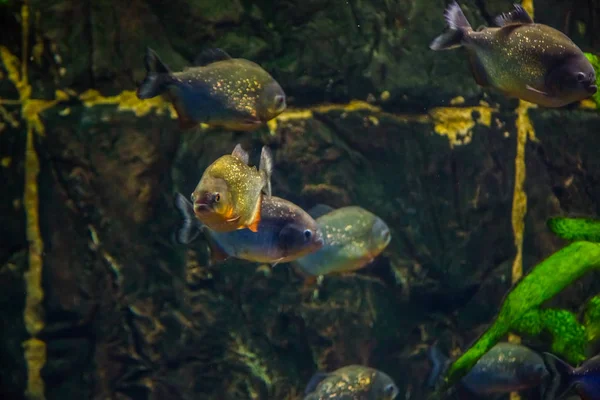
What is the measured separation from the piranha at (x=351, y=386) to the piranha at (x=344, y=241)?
0.70m

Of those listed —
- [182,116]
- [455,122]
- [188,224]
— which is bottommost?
[455,122]

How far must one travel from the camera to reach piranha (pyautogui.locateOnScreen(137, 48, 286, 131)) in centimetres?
301

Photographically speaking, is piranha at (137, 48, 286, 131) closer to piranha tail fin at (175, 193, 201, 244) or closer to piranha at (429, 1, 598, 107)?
piranha tail fin at (175, 193, 201, 244)

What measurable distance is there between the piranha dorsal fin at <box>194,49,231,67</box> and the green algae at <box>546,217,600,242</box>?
2.05 m

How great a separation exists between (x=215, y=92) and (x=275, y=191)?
1490mm

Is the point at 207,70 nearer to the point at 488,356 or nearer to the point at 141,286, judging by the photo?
the point at 141,286

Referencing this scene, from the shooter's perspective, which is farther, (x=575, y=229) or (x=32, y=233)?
(x=32, y=233)

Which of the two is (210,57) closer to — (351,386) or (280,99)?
(280,99)

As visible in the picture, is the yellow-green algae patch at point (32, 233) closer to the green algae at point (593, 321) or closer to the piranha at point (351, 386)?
the piranha at point (351, 386)

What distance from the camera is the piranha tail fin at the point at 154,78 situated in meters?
2.99


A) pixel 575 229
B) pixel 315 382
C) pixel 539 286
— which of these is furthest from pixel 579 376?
pixel 315 382

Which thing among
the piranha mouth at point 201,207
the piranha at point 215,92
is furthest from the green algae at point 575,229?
the piranha mouth at point 201,207

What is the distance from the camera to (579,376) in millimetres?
2715

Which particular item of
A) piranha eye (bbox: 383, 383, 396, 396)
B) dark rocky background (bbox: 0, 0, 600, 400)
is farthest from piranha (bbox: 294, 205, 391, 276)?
piranha eye (bbox: 383, 383, 396, 396)
